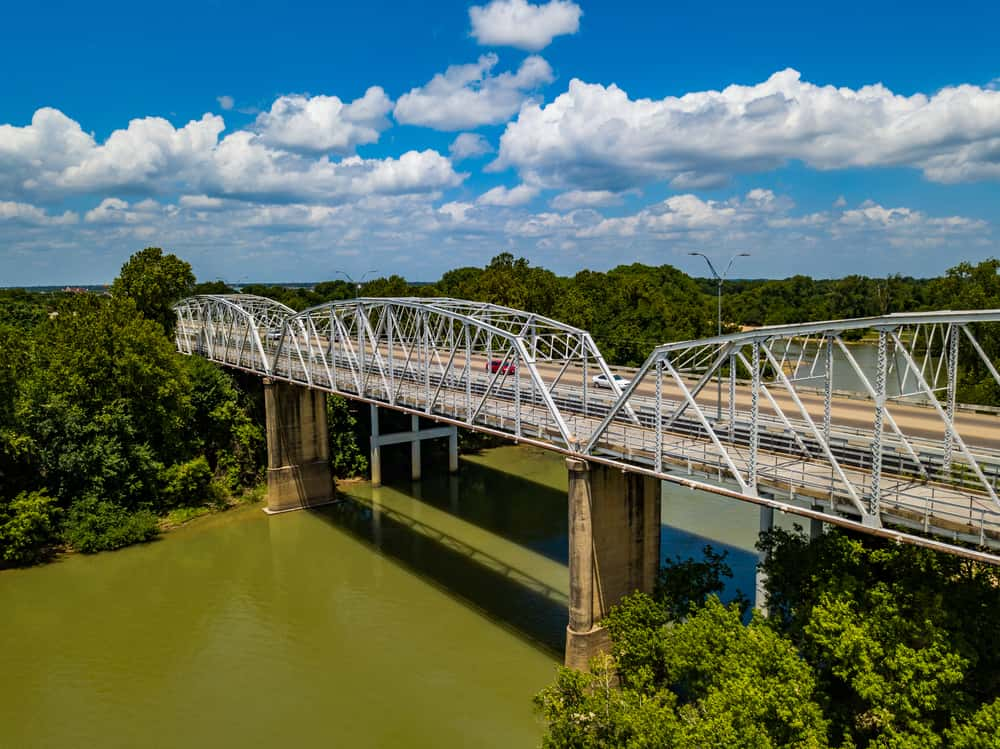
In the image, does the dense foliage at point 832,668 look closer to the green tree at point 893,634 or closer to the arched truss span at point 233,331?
the green tree at point 893,634

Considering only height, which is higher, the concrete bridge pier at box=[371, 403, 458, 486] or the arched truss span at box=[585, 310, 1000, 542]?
the arched truss span at box=[585, 310, 1000, 542]

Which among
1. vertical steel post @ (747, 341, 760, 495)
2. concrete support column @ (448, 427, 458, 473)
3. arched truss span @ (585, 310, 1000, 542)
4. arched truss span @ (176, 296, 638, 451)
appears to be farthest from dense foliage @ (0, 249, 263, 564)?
vertical steel post @ (747, 341, 760, 495)

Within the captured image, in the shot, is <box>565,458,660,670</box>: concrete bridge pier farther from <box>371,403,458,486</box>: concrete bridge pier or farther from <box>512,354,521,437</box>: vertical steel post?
<box>371,403,458,486</box>: concrete bridge pier

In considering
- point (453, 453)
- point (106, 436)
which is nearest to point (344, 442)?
point (453, 453)

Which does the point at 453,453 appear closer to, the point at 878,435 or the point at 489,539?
the point at 489,539

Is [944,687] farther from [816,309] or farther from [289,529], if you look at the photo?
[816,309]

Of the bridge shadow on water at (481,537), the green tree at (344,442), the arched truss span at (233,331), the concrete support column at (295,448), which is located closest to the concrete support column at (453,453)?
the bridge shadow on water at (481,537)
